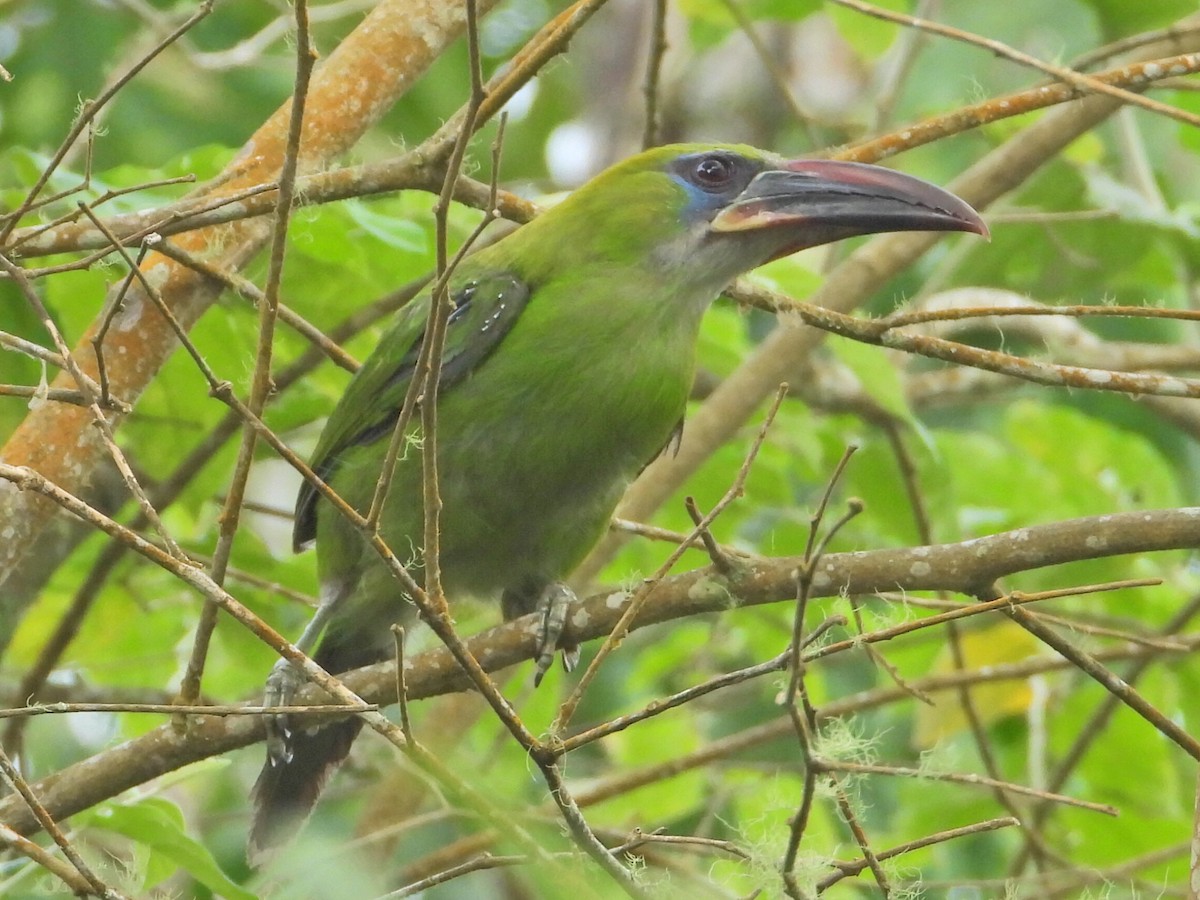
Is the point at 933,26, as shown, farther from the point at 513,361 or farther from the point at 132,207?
the point at 132,207

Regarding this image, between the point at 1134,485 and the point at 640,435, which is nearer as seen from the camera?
the point at 640,435

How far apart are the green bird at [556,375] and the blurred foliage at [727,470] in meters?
0.18

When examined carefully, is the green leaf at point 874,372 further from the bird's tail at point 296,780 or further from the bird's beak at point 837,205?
the bird's tail at point 296,780

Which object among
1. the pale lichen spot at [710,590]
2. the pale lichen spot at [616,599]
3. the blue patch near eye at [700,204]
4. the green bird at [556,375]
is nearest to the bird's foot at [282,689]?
the green bird at [556,375]

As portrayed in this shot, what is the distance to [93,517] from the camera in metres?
1.81

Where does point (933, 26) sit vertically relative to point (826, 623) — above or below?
above

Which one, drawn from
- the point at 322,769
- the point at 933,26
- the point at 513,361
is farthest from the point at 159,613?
the point at 933,26

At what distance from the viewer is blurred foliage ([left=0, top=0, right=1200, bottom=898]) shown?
3.16m

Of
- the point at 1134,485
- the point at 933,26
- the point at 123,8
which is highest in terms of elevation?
the point at 123,8

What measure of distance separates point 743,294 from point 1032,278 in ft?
5.52

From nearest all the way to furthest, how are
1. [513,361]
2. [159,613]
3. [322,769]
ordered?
[513,361] < [322,769] < [159,613]

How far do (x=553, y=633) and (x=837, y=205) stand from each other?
96 cm

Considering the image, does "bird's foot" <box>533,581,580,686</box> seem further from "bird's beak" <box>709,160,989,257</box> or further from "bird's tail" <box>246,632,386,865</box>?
"bird's beak" <box>709,160,989,257</box>

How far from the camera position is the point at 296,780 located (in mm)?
3100
